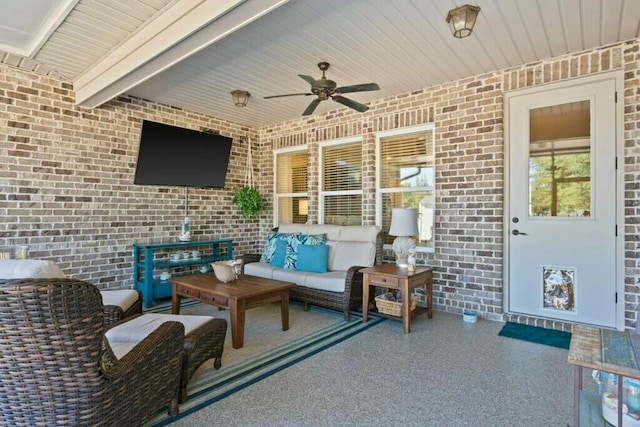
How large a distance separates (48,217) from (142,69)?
208 centimetres

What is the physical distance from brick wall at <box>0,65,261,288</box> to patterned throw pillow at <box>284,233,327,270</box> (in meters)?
1.69

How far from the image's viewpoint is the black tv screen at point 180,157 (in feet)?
15.2

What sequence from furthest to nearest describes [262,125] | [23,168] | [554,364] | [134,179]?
[262,125]
[134,179]
[23,168]
[554,364]

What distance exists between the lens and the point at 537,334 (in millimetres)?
3408

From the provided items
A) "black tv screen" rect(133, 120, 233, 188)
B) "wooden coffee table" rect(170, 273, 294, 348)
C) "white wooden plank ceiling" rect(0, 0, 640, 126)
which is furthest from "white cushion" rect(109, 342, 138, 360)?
"black tv screen" rect(133, 120, 233, 188)

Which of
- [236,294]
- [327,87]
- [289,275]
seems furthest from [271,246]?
[327,87]

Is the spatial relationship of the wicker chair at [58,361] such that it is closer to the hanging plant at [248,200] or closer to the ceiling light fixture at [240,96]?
the ceiling light fixture at [240,96]

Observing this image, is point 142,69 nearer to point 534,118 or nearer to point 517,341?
point 534,118

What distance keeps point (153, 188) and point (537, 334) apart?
4891 millimetres

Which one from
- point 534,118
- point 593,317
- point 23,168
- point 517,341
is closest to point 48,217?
point 23,168

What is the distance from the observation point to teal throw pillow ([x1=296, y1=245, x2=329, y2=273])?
170 inches

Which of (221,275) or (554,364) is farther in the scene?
(221,275)

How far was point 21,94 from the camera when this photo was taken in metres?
3.71

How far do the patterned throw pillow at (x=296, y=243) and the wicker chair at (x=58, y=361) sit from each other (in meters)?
2.88
